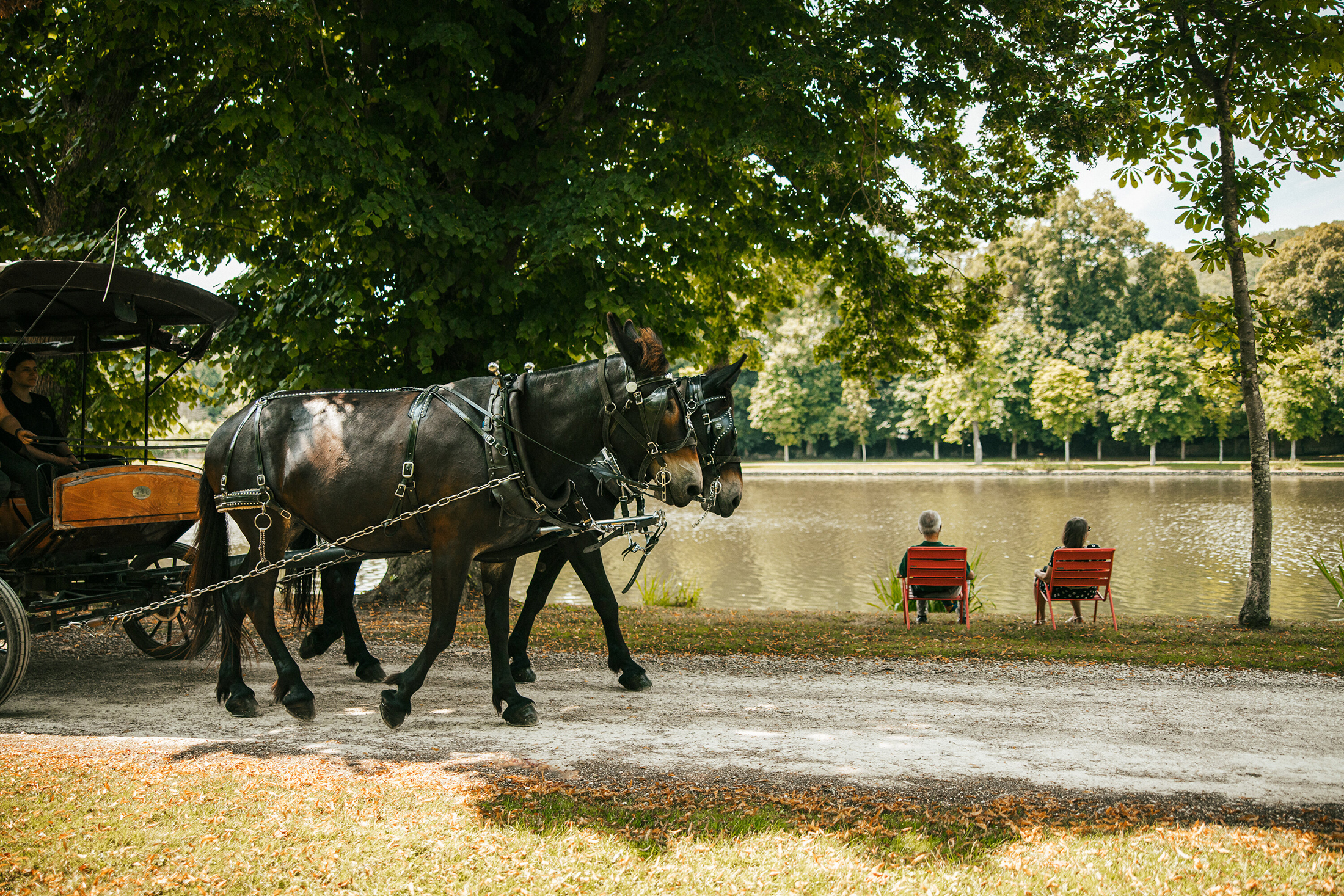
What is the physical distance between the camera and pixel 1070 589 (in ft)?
32.4

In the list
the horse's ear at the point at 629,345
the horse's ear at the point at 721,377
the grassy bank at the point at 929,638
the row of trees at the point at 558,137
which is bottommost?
the grassy bank at the point at 929,638

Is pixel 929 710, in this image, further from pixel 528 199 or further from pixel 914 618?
pixel 528 199

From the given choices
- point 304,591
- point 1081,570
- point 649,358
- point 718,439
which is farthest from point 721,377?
point 1081,570

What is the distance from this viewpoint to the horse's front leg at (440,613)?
555 cm

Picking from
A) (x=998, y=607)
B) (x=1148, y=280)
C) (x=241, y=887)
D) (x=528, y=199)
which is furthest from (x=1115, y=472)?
(x=241, y=887)

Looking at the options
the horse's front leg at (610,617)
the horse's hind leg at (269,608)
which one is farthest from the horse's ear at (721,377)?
the horse's hind leg at (269,608)

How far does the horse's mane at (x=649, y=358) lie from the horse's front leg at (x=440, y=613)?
1635 millimetres

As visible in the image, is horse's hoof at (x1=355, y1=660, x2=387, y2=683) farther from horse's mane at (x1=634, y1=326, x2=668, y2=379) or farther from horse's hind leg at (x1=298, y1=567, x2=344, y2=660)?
horse's mane at (x1=634, y1=326, x2=668, y2=379)

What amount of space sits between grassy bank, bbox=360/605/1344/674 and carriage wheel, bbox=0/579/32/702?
11.7ft

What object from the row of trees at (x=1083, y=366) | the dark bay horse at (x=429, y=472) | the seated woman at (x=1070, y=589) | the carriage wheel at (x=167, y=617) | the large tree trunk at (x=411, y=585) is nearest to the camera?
the dark bay horse at (x=429, y=472)

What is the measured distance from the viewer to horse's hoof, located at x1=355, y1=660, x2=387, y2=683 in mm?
6898

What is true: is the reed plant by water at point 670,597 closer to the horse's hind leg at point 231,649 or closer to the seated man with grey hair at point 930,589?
the seated man with grey hair at point 930,589

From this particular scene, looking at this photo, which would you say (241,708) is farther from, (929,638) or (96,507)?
(929,638)

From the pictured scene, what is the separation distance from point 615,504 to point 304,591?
2584 millimetres
